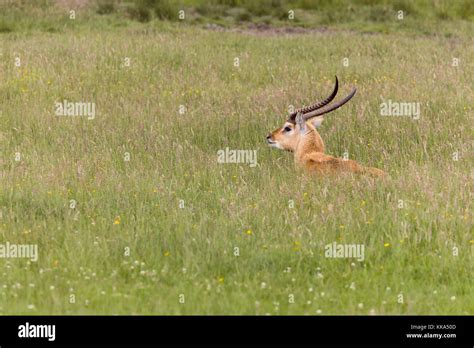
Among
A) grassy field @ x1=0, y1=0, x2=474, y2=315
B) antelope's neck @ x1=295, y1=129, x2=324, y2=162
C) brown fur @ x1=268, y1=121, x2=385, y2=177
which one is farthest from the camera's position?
antelope's neck @ x1=295, y1=129, x2=324, y2=162

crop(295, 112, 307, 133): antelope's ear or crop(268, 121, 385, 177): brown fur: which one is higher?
crop(295, 112, 307, 133): antelope's ear

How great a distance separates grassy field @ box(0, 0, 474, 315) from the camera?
24.4 ft

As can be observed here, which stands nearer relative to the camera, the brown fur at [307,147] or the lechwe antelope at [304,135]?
the brown fur at [307,147]

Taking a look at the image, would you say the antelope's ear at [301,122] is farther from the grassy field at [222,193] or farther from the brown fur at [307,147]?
the grassy field at [222,193]

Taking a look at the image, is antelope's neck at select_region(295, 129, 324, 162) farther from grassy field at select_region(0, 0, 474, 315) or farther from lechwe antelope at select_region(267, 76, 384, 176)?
grassy field at select_region(0, 0, 474, 315)

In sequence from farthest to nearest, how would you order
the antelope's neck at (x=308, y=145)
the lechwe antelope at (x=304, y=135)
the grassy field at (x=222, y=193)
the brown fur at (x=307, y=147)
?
the antelope's neck at (x=308, y=145) → the lechwe antelope at (x=304, y=135) → the brown fur at (x=307, y=147) → the grassy field at (x=222, y=193)

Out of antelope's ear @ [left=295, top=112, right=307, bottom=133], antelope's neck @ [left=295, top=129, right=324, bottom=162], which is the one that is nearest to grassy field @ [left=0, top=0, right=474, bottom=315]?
antelope's neck @ [left=295, top=129, right=324, bottom=162]

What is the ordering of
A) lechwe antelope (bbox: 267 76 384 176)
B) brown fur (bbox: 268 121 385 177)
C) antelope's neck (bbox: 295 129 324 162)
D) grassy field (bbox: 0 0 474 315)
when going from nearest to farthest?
grassy field (bbox: 0 0 474 315), brown fur (bbox: 268 121 385 177), lechwe antelope (bbox: 267 76 384 176), antelope's neck (bbox: 295 129 324 162)

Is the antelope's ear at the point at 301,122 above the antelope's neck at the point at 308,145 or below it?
above

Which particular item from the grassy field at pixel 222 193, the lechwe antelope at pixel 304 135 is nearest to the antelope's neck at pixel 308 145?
the lechwe antelope at pixel 304 135

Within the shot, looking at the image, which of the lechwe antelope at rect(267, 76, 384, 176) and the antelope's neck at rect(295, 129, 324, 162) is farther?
the antelope's neck at rect(295, 129, 324, 162)

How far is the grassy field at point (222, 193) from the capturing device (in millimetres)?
7441

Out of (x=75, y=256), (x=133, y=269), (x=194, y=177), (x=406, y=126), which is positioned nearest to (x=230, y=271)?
(x=133, y=269)

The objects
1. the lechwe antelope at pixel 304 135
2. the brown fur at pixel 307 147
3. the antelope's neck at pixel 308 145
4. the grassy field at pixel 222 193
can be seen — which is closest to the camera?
the grassy field at pixel 222 193
